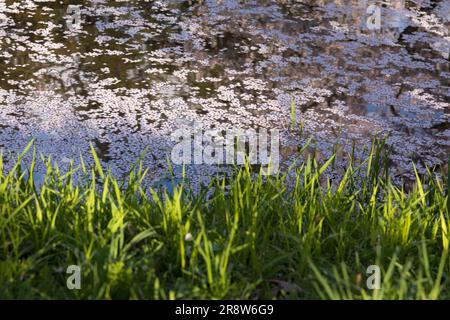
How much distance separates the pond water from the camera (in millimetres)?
2768

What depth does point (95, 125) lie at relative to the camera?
278cm

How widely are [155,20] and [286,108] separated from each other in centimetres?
113

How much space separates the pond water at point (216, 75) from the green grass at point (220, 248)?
0.60 meters

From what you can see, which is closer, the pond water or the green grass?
the green grass

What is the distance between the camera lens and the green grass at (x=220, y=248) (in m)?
1.58

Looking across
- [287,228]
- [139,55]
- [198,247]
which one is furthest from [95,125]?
[198,247]

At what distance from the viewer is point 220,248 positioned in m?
1.71

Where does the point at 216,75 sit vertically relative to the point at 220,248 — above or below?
below

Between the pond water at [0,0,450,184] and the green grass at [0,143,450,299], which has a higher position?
the green grass at [0,143,450,299]

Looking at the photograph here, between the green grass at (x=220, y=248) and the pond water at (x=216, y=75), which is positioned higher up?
the green grass at (x=220, y=248)

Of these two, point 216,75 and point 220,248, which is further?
point 216,75

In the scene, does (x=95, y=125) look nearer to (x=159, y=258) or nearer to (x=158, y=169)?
(x=158, y=169)

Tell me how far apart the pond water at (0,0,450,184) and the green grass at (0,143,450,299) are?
1.97ft

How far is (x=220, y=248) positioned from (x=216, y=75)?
5.27 ft
